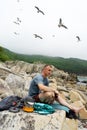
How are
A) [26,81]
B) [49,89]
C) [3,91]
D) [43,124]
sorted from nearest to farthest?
[43,124], [49,89], [3,91], [26,81]

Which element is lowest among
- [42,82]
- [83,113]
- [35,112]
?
[83,113]

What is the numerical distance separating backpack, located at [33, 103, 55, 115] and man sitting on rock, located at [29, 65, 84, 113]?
Answer: 36 centimetres

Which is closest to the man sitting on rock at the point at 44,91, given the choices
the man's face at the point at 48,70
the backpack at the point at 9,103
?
the man's face at the point at 48,70

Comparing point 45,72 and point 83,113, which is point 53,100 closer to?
point 45,72

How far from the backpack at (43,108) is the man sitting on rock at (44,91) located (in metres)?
0.36

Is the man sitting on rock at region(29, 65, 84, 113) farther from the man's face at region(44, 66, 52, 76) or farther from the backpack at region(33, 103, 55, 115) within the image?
the backpack at region(33, 103, 55, 115)

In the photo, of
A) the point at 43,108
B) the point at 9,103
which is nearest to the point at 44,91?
the point at 43,108

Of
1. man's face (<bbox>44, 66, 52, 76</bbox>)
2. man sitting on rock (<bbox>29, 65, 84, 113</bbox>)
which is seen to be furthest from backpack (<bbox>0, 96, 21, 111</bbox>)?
man's face (<bbox>44, 66, 52, 76</bbox>)

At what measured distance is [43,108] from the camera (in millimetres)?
11719

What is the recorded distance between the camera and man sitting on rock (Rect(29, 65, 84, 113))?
12.1m

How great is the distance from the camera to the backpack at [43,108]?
11592 mm

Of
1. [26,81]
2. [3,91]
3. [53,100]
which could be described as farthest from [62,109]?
[26,81]

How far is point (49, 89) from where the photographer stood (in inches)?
474

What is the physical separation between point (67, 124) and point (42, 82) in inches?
59.9
